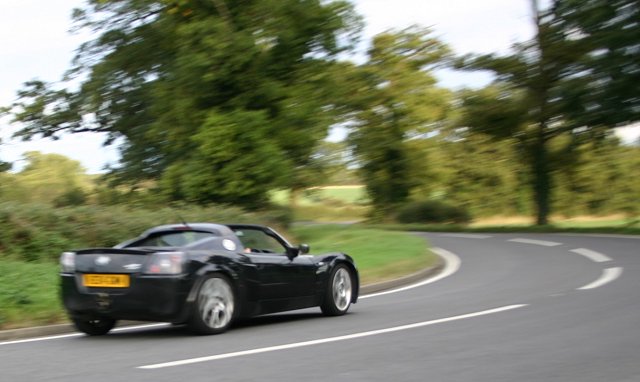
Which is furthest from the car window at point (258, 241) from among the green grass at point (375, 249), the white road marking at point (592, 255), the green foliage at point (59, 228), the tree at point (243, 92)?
the tree at point (243, 92)

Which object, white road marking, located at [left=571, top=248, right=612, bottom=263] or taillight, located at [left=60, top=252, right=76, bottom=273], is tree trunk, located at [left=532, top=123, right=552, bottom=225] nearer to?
white road marking, located at [left=571, top=248, right=612, bottom=263]

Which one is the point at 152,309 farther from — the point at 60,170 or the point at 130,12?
the point at 60,170

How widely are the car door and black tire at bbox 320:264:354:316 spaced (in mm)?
375

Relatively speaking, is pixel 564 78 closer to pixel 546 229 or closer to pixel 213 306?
pixel 546 229

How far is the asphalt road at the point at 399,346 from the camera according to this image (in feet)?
21.7

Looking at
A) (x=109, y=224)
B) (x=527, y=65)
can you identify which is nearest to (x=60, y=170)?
(x=527, y=65)

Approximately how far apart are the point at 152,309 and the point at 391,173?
149ft

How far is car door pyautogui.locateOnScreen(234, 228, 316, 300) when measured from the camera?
9828mm

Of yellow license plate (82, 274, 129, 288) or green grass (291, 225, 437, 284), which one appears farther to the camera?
green grass (291, 225, 437, 284)

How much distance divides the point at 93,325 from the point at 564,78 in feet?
91.7

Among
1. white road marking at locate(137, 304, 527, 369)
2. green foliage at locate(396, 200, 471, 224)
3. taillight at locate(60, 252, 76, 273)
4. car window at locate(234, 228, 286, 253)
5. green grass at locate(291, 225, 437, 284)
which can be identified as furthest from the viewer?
green foliage at locate(396, 200, 471, 224)

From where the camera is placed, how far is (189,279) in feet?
28.6

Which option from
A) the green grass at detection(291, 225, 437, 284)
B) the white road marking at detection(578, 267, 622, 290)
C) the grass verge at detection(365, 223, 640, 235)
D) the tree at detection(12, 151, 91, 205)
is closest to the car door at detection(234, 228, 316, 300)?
the green grass at detection(291, 225, 437, 284)

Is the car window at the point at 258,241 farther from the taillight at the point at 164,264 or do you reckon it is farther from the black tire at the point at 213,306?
the taillight at the point at 164,264
